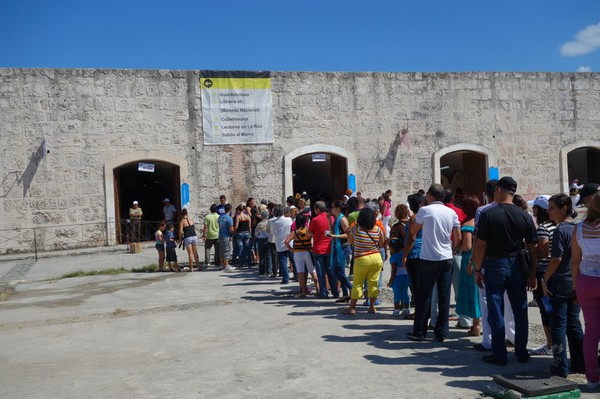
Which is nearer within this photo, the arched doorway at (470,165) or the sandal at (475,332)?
the sandal at (475,332)

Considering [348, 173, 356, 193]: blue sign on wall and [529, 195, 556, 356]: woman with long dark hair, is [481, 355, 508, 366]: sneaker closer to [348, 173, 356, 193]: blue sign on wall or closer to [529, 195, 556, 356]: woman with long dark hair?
[529, 195, 556, 356]: woman with long dark hair

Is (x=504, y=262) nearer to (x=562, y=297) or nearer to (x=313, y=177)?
(x=562, y=297)

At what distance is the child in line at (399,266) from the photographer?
691cm

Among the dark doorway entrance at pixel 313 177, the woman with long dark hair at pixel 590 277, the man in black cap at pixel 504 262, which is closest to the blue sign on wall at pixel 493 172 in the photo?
the dark doorway entrance at pixel 313 177

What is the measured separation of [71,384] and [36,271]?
8545mm

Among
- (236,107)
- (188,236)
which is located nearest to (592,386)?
(188,236)

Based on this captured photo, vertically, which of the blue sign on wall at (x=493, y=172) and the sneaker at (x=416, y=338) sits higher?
the blue sign on wall at (x=493, y=172)

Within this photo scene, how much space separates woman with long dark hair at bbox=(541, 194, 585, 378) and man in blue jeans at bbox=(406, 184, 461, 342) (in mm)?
1153

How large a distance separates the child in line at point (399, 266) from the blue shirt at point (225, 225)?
5.61 m

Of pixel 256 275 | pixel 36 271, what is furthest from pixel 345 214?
pixel 36 271

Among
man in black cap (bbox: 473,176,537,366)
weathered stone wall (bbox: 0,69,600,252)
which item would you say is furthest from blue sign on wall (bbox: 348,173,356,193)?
man in black cap (bbox: 473,176,537,366)

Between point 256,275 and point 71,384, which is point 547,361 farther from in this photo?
point 256,275

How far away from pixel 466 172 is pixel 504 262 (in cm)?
1482

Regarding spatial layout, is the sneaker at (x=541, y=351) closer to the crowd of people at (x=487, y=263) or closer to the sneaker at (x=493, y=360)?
the crowd of people at (x=487, y=263)
